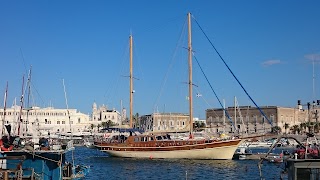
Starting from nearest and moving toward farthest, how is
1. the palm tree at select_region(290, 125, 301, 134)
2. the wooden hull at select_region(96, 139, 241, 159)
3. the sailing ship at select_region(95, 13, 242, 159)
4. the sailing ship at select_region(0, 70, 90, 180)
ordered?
the sailing ship at select_region(0, 70, 90, 180), the wooden hull at select_region(96, 139, 241, 159), the sailing ship at select_region(95, 13, 242, 159), the palm tree at select_region(290, 125, 301, 134)

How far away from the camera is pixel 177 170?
188ft

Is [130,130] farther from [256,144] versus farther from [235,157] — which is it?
[256,144]

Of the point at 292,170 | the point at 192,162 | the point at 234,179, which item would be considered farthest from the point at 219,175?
the point at 292,170

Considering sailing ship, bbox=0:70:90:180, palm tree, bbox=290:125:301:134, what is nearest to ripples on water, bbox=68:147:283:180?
sailing ship, bbox=0:70:90:180

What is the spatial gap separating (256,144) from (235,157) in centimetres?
6181

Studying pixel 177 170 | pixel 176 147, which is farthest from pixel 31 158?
pixel 176 147

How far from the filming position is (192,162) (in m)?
67.5

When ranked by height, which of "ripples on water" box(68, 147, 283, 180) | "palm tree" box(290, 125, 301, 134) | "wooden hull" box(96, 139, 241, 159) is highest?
"palm tree" box(290, 125, 301, 134)

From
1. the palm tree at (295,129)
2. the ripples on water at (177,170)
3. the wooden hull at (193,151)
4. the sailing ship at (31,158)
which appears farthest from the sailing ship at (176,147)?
the palm tree at (295,129)

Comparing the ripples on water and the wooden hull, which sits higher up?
the wooden hull

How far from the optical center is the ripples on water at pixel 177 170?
5138 centimetres

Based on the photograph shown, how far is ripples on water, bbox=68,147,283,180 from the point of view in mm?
51375

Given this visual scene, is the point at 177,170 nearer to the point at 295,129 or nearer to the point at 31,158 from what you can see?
the point at 31,158

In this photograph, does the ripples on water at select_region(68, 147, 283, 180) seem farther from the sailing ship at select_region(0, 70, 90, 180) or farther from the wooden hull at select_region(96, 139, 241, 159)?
the sailing ship at select_region(0, 70, 90, 180)
